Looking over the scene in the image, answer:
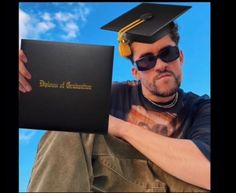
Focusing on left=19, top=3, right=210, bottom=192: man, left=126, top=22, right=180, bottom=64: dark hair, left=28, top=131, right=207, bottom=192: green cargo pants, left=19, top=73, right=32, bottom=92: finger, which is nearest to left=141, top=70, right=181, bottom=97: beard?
left=19, top=3, right=210, bottom=192: man

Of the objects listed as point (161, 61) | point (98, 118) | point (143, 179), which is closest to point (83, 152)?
point (98, 118)

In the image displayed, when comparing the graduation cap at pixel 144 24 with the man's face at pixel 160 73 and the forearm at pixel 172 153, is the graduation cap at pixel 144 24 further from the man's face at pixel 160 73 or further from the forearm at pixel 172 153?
the forearm at pixel 172 153

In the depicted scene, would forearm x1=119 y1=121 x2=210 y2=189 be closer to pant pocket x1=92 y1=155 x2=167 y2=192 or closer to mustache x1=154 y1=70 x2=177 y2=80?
pant pocket x1=92 y1=155 x2=167 y2=192

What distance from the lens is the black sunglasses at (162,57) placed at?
1.61 m

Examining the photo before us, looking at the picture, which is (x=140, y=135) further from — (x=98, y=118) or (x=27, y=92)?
(x=27, y=92)

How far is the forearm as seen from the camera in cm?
153

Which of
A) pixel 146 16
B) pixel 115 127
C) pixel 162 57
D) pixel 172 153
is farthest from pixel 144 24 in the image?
pixel 172 153

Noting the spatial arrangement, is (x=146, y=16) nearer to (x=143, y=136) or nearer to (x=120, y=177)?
(x=143, y=136)

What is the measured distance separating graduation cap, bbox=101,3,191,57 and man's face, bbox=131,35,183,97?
0.11ft

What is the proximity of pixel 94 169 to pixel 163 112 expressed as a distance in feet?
1.23

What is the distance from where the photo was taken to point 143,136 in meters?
1.57

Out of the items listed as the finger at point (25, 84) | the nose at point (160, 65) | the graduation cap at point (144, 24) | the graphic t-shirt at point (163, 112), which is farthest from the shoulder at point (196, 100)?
the finger at point (25, 84)

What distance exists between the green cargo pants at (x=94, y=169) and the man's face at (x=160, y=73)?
10.5 inches
